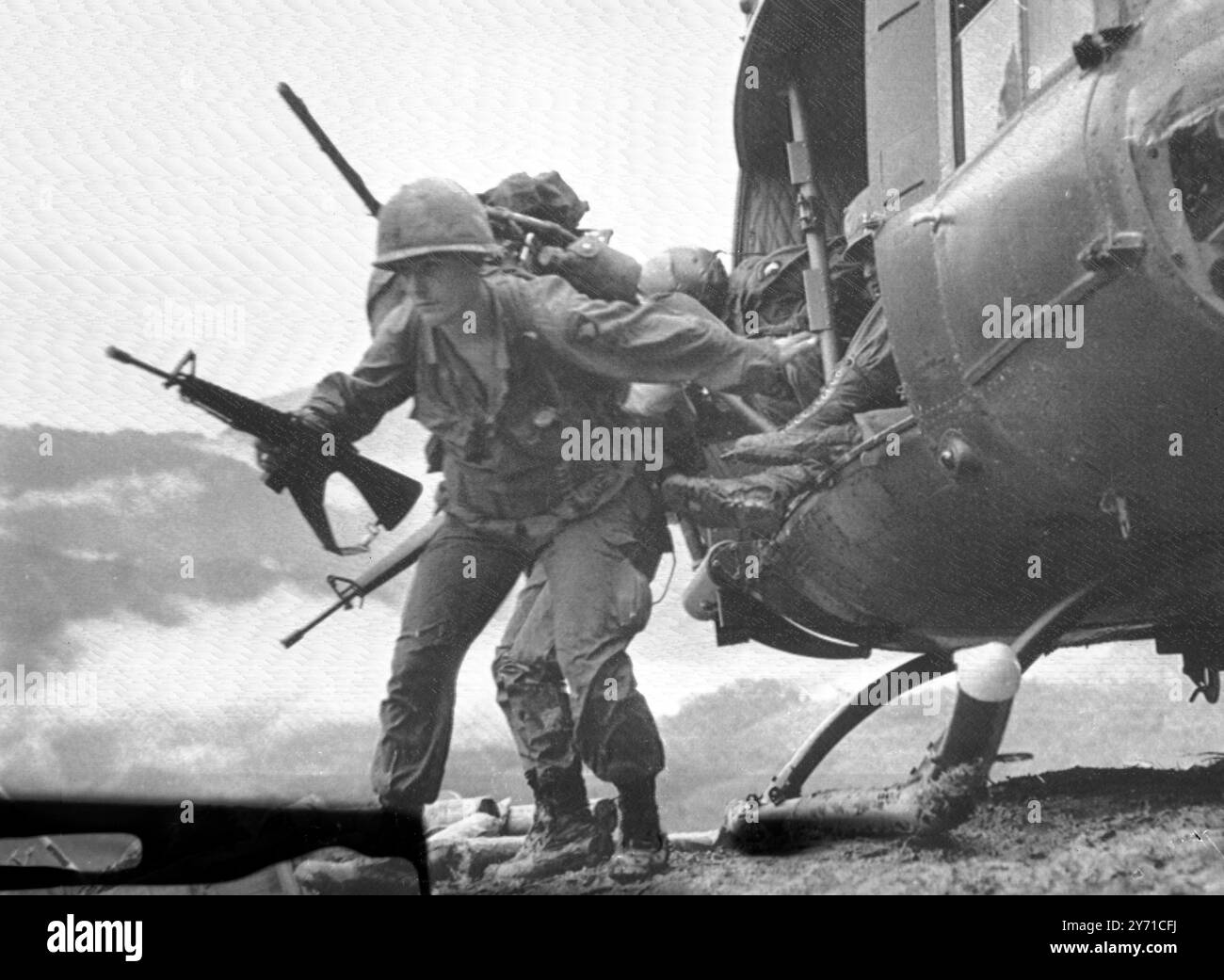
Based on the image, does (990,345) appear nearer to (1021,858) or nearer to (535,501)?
(535,501)

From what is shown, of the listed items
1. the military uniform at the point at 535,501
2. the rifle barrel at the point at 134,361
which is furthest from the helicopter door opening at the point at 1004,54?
the rifle barrel at the point at 134,361

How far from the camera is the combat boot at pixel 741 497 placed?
4.95m

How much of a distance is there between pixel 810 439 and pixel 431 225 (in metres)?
1.34

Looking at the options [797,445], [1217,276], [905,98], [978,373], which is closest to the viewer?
[1217,276]

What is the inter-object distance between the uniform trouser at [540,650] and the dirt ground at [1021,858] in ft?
1.37

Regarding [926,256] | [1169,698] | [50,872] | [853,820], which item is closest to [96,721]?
[50,872]

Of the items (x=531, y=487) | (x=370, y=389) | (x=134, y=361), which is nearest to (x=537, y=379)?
(x=531, y=487)

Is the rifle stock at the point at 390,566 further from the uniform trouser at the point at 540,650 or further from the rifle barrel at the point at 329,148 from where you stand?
the rifle barrel at the point at 329,148

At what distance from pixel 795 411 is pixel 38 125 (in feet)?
9.47

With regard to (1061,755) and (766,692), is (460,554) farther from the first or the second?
(1061,755)

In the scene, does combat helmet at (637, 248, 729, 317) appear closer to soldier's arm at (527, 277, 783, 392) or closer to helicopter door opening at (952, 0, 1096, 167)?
soldier's arm at (527, 277, 783, 392)

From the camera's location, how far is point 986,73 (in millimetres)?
4387

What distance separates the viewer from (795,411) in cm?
491

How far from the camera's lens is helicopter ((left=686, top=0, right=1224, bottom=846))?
378 centimetres
